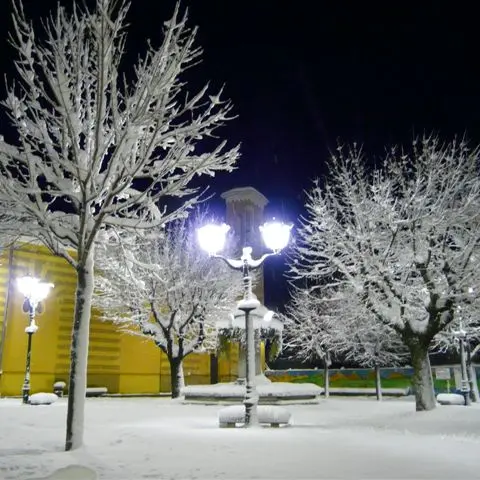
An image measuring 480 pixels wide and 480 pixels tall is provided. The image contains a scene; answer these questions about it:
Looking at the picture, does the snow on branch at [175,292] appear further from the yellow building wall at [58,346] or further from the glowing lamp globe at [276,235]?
the glowing lamp globe at [276,235]

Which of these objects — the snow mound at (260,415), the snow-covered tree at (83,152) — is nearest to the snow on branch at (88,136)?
the snow-covered tree at (83,152)

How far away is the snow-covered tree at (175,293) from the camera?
24.7 m

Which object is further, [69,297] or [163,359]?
[163,359]

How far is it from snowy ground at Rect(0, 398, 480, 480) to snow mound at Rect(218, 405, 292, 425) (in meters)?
0.74

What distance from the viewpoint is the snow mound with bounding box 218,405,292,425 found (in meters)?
11.6

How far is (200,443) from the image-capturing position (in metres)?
8.73

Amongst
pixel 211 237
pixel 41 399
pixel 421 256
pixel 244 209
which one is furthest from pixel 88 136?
pixel 244 209

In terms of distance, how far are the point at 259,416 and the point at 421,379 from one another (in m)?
5.57

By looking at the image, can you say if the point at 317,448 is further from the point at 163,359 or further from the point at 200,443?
the point at 163,359

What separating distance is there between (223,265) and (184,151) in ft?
62.9

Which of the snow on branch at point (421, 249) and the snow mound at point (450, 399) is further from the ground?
the snow on branch at point (421, 249)

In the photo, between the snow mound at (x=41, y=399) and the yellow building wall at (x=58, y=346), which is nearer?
the snow mound at (x=41, y=399)

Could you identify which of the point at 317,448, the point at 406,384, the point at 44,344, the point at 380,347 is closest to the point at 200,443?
the point at 317,448

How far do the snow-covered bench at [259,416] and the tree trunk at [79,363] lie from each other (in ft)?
15.1
